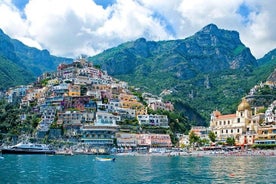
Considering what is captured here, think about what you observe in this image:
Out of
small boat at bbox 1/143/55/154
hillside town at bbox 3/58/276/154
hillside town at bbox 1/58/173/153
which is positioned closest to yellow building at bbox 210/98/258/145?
hillside town at bbox 3/58/276/154

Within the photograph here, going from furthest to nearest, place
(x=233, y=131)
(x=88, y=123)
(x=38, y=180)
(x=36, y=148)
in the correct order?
1. (x=233, y=131)
2. (x=88, y=123)
3. (x=36, y=148)
4. (x=38, y=180)

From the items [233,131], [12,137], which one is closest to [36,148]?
[12,137]

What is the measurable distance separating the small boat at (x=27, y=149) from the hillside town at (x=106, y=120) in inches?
297

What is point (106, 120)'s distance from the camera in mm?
123500

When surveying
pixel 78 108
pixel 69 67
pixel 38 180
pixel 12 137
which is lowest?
pixel 38 180

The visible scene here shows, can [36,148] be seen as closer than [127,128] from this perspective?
Yes

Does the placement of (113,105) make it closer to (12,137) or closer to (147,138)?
(147,138)

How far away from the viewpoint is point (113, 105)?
450 ft

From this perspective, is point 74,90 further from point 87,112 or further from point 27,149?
point 27,149

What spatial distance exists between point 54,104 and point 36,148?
1070 inches

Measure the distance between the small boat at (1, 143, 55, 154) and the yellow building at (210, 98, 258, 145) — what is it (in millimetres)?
54151

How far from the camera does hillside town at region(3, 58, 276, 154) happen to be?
119 m

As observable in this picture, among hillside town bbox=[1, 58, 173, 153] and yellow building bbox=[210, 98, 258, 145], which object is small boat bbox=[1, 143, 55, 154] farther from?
yellow building bbox=[210, 98, 258, 145]

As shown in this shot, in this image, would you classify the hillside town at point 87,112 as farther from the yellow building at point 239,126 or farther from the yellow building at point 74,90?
the yellow building at point 239,126
